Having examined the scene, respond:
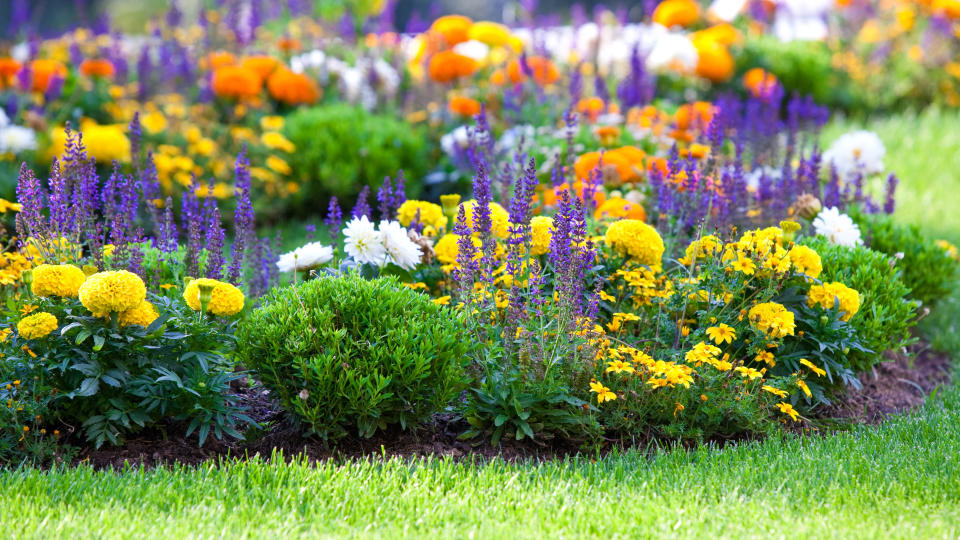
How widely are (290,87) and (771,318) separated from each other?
16.2 ft

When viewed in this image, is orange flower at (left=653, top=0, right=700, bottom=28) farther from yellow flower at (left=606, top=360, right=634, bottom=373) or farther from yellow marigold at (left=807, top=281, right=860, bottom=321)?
yellow flower at (left=606, top=360, right=634, bottom=373)

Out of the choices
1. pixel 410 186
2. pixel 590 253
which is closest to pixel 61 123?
pixel 410 186

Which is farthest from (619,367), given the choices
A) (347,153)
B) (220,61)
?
(220,61)

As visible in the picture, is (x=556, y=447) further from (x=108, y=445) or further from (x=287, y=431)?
(x=108, y=445)

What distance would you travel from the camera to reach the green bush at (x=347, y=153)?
6348 mm

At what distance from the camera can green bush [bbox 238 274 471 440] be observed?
308cm

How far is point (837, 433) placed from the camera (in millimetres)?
3504

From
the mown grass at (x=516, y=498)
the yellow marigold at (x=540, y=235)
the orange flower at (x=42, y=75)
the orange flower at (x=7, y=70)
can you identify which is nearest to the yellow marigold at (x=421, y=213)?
the yellow marigold at (x=540, y=235)

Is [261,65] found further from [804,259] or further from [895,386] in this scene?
[895,386]

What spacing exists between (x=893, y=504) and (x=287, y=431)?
6.53 ft

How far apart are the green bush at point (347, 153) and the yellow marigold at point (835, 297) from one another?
339 cm

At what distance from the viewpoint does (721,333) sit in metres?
3.38

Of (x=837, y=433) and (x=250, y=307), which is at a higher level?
(x=250, y=307)

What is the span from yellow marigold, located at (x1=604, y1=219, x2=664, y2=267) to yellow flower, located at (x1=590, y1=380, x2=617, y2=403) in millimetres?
603
